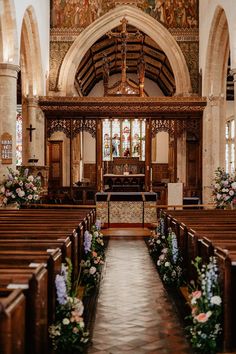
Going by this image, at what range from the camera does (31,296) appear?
3.02m

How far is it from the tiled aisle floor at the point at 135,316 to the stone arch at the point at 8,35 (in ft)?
21.7

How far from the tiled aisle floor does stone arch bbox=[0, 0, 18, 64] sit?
6.62 metres

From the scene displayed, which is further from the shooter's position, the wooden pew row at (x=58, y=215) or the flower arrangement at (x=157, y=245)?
the flower arrangement at (x=157, y=245)

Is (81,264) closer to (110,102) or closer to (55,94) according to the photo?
(110,102)

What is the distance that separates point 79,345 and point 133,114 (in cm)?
1350

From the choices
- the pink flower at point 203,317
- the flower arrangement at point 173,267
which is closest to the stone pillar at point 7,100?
the flower arrangement at point 173,267

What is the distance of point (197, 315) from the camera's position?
12.7 ft

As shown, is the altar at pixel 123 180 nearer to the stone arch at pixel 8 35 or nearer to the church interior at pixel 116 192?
the church interior at pixel 116 192

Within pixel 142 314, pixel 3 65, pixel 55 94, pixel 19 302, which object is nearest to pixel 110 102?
pixel 55 94

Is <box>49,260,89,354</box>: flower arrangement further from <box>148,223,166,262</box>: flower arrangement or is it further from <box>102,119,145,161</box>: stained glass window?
<box>102,119,145,161</box>: stained glass window

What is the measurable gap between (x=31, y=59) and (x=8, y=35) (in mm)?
3879

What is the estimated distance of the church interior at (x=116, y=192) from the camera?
382 centimetres

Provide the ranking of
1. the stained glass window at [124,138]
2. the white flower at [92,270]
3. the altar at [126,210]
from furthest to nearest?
the stained glass window at [124,138], the altar at [126,210], the white flower at [92,270]

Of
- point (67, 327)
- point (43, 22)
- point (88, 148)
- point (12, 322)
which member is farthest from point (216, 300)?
point (88, 148)
